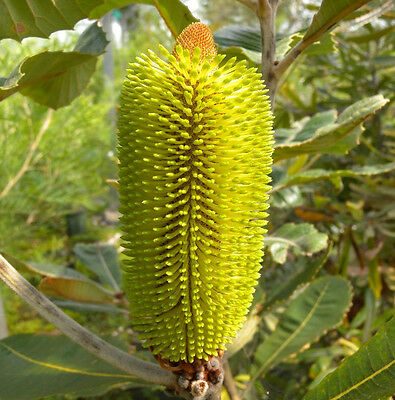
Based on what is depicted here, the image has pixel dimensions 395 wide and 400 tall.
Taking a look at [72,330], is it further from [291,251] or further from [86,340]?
[291,251]

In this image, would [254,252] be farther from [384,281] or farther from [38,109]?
[38,109]

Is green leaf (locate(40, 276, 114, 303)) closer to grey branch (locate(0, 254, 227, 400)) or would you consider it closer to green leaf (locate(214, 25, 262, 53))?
grey branch (locate(0, 254, 227, 400))

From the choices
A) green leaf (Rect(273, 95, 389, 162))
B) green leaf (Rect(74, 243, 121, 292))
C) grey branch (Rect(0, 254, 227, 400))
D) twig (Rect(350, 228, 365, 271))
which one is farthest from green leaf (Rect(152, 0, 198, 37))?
twig (Rect(350, 228, 365, 271))

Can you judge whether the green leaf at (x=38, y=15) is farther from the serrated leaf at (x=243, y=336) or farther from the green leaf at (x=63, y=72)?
the serrated leaf at (x=243, y=336)

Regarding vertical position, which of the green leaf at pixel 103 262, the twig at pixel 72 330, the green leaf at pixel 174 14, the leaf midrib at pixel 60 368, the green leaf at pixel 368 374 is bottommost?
the green leaf at pixel 103 262

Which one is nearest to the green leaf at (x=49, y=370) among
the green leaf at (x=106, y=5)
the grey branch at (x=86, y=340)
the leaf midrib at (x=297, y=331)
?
the grey branch at (x=86, y=340)

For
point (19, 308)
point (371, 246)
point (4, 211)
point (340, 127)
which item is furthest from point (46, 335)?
point (19, 308)

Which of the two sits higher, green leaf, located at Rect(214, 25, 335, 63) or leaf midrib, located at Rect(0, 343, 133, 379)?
green leaf, located at Rect(214, 25, 335, 63)
